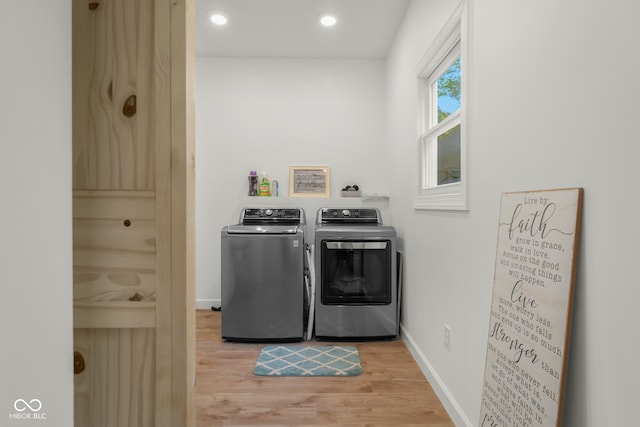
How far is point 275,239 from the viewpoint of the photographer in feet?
8.99

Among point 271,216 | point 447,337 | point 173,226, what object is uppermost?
point 173,226

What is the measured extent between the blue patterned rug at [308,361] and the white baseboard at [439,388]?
1.30ft

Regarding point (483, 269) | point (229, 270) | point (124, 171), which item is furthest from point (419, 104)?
point (124, 171)

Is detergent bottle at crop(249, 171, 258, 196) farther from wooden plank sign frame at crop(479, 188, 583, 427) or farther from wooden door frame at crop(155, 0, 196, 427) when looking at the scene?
wooden door frame at crop(155, 0, 196, 427)

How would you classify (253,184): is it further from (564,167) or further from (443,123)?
(564,167)

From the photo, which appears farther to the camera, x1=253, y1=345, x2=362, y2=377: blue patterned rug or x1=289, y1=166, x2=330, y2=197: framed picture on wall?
x1=289, y1=166, x2=330, y2=197: framed picture on wall

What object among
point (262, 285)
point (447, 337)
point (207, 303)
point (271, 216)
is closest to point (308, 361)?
point (262, 285)

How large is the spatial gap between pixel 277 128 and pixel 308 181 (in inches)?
25.0

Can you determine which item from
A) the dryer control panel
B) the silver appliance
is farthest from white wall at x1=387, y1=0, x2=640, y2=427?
the dryer control panel

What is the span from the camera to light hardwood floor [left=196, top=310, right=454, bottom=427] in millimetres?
1733

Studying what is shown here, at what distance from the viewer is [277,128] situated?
3.59 m
